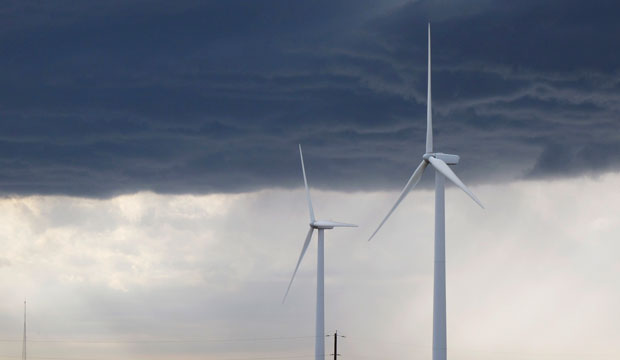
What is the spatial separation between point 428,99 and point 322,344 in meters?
51.0

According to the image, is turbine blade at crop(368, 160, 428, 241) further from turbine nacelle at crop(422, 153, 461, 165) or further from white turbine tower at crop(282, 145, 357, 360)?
white turbine tower at crop(282, 145, 357, 360)

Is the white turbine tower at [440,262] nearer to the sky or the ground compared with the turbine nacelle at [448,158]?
nearer to the ground

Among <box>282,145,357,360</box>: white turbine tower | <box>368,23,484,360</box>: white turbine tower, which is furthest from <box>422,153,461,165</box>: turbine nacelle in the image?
<box>282,145,357,360</box>: white turbine tower

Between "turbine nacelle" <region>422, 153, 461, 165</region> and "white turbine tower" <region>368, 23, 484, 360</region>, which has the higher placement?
"turbine nacelle" <region>422, 153, 461, 165</region>

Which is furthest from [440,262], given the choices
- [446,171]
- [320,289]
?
[320,289]

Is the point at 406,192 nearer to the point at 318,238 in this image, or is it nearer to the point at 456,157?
the point at 456,157

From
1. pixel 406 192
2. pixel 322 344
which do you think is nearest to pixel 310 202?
pixel 322 344

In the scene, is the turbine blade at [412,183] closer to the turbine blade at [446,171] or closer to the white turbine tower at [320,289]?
the turbine blade at [446,171]

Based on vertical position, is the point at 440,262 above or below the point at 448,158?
below

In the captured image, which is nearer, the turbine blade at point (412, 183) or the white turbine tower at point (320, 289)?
the turbine blade at point (412, 183)

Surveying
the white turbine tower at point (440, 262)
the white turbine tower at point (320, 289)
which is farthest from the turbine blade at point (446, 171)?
the white turbine tower at point (320, 289)

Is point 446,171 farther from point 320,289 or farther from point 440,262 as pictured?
point 320,289

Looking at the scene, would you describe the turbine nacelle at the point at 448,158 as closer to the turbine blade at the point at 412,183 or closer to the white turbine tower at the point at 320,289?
the turbine blade at the point at 412,183

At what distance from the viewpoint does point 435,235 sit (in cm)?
12025
